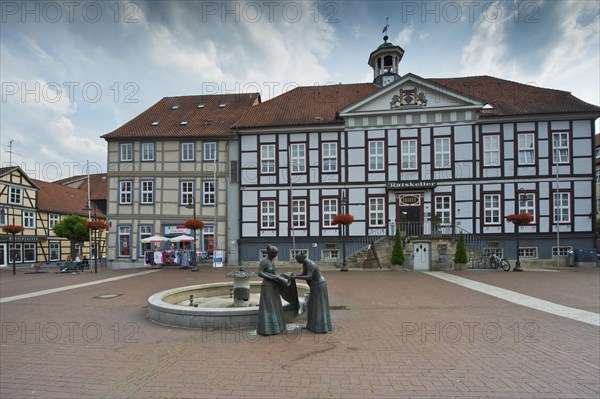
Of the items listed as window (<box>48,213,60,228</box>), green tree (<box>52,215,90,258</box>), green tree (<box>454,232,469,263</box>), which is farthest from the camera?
window (<box>48,213,60,228</box>)

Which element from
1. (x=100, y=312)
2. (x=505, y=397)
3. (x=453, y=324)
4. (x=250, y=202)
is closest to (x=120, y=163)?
(x=250, y=202)

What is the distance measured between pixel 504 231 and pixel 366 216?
339 inches

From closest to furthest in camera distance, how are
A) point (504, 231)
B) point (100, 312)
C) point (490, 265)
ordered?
point (100, 312) → point (490, 265) → point (504, 231)

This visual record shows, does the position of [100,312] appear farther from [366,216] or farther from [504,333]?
[366,216]

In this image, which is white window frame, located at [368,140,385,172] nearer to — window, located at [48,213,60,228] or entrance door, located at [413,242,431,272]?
entrance door, located at [413,242,431,272]

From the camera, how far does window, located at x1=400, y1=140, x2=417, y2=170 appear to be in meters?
23.9

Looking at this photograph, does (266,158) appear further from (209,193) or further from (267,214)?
(209,193)

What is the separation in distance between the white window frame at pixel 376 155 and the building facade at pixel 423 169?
66mm

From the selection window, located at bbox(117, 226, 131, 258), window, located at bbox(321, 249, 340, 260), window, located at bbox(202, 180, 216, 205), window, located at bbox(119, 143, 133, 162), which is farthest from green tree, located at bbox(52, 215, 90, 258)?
window, located at bbox(321, 249, 340, 260)

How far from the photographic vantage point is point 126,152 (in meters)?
26.5

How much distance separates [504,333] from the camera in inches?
288

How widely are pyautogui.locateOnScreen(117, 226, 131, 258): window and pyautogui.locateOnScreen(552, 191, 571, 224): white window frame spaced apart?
28.4 m

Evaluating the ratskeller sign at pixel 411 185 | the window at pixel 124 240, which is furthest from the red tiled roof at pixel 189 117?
the ratskeller sign at pixel 411 185

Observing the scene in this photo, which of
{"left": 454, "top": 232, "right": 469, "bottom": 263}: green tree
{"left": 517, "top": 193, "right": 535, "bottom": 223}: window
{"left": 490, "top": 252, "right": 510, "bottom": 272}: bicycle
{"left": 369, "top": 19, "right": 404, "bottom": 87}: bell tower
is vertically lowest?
{"left": 490, "top": 252, "right": 510, "bottom": 272}: bicycle
